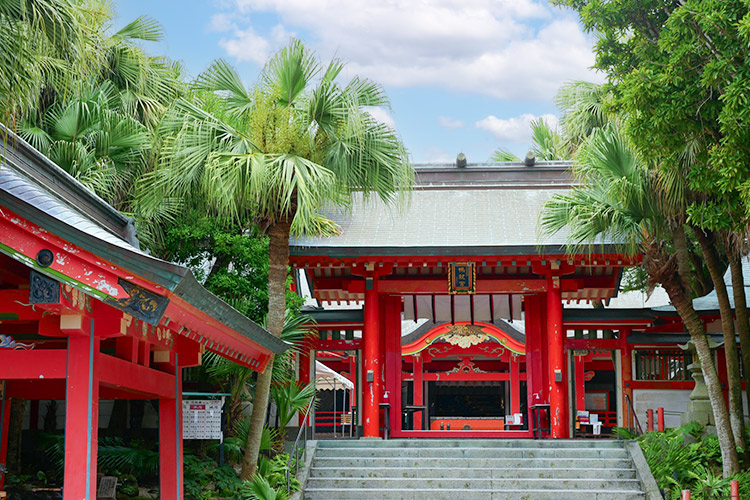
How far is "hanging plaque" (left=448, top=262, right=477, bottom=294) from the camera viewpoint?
16.4 meters

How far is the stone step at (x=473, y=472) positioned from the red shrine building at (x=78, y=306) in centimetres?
570

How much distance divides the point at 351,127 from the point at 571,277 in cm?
838

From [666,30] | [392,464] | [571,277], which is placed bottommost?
[392,464]

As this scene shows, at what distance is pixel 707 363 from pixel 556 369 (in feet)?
12.1

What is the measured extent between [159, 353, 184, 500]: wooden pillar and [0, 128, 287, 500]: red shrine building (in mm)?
887

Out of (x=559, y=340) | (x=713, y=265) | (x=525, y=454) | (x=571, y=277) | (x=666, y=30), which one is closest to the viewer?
(x=666, y=30)

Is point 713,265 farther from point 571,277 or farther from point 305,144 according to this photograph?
point 305,144

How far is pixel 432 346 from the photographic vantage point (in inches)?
1031

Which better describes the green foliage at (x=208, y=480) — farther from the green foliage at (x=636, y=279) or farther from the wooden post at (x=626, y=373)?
the green foliage at (x=636, y=279)

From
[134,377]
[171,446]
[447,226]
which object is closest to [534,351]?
[447,226]

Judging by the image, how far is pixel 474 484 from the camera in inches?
509

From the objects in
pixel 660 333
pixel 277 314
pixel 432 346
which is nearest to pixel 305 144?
pixel 277 314

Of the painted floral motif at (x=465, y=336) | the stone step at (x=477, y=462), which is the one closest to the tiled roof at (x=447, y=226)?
the stone step at (x=477, y=462)

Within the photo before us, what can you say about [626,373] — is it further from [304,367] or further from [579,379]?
[304,367]
